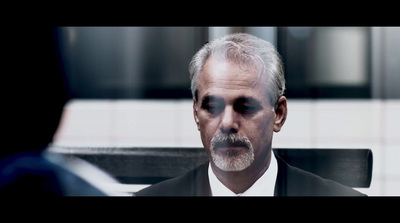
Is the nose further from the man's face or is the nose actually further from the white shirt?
A: the white shirt

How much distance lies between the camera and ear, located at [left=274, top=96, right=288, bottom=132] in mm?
3621

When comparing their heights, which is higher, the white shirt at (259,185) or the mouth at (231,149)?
the mouth at (231,149)

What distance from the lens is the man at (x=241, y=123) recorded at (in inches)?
139

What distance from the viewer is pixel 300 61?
12.0ft

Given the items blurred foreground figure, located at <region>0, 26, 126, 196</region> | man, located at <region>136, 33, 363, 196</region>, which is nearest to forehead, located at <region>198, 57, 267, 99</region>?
man, located at <region>136, 33, 363, 196</region>

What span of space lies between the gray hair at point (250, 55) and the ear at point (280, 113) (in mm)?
36

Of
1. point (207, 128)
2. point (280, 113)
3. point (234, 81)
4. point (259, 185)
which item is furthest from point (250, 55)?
point (259, 185)

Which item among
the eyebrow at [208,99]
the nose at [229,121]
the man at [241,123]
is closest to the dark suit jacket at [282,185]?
the man at [241,123]

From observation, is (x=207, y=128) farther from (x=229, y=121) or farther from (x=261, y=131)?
(x=261, y=131)

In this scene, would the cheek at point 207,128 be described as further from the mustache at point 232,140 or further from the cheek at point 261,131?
the cheek at point 261,131

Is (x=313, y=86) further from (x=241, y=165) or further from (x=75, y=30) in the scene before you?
(x=75, y=30)

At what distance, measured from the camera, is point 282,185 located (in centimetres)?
365
